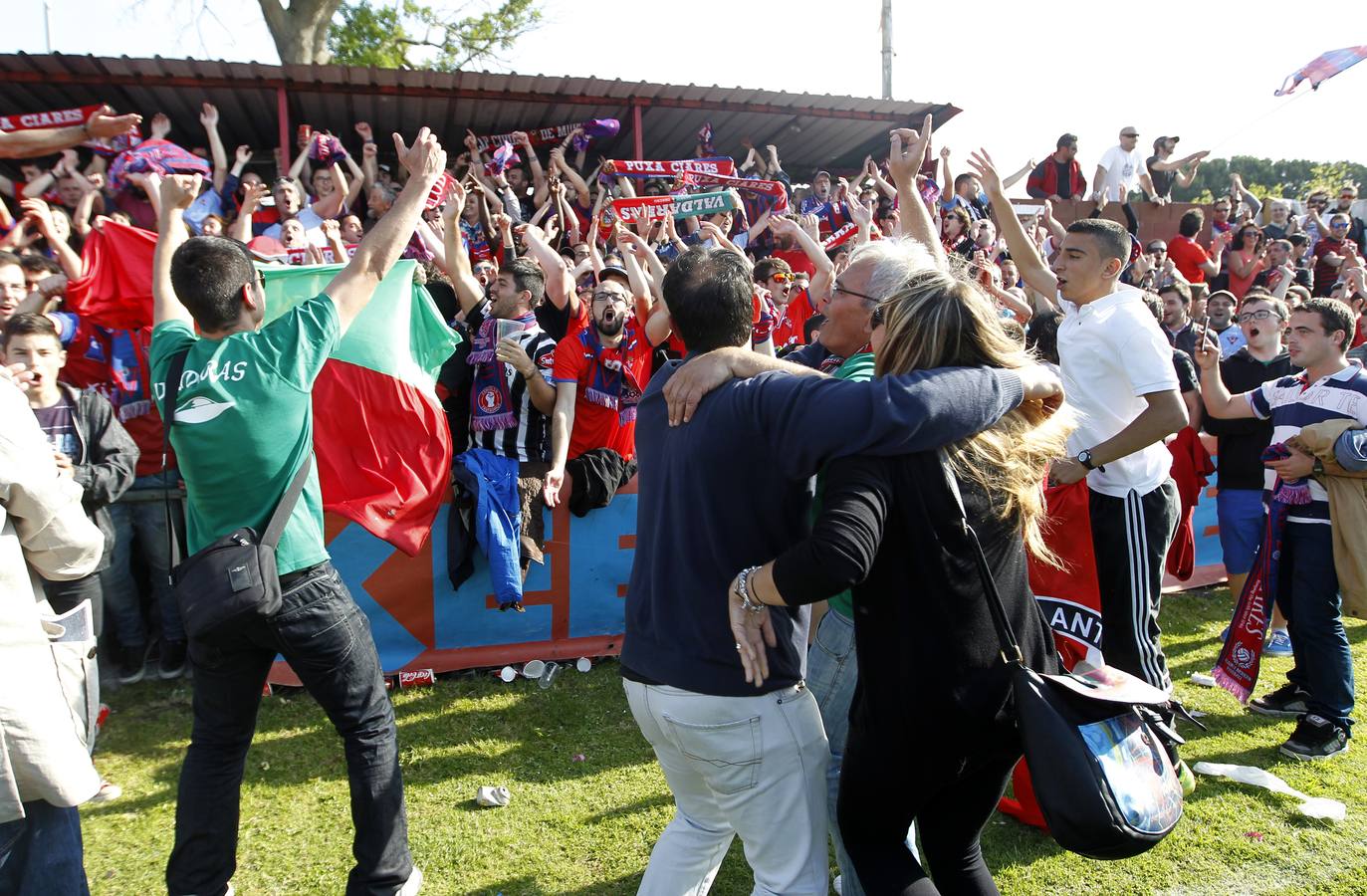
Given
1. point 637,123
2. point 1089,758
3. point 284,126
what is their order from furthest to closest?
point 637,123 < point 284,126 < point 1089,758

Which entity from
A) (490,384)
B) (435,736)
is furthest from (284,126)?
(435,736)

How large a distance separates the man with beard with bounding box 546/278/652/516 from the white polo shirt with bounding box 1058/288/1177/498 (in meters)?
2.41

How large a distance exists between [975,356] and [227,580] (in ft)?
6.95

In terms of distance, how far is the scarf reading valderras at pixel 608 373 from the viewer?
5.09 m

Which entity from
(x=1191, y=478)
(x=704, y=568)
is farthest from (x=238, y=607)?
(x=1191, y=478)

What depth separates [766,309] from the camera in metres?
5.59

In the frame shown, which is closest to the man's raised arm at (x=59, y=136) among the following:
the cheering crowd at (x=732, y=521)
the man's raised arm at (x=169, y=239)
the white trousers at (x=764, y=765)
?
the cheering crowd at (x=732, y=521)

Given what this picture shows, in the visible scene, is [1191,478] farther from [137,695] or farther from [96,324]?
[96,324]

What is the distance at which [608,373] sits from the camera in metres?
5.14

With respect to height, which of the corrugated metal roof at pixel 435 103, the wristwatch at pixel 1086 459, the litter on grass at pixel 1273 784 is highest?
the corrugated metal roof at pixel 435 103

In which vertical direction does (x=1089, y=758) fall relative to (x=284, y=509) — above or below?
below

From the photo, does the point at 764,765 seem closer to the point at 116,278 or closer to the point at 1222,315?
the point at 116,278

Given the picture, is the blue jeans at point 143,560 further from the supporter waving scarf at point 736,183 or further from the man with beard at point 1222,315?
the man with beard at point 1222,315

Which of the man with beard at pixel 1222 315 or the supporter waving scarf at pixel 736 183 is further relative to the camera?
the supporter waving scarf at pixel 736 183
